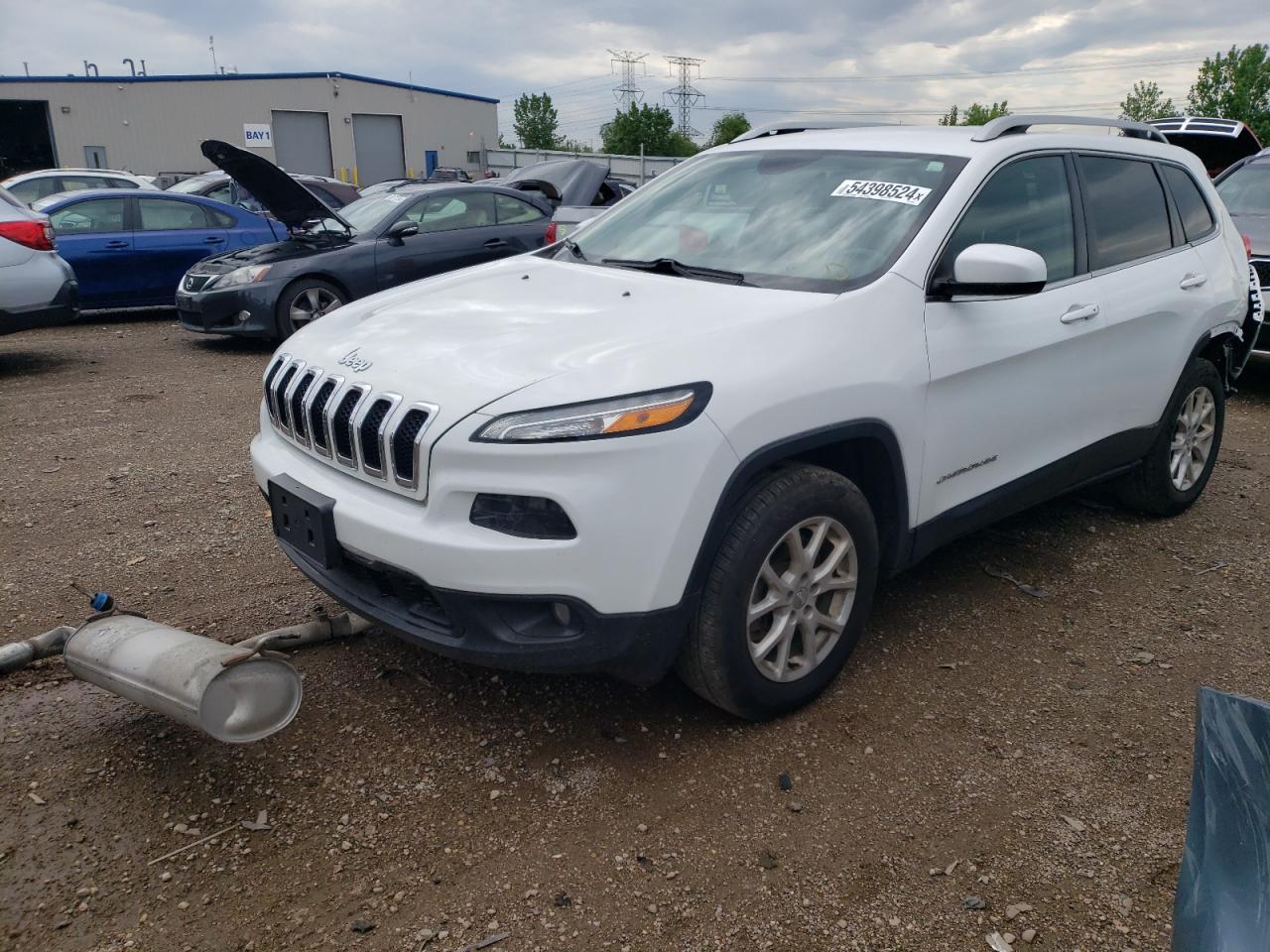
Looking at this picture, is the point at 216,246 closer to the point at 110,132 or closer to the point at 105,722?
the point at 105,722

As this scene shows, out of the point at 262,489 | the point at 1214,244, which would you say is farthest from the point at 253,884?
the point at 1214,244

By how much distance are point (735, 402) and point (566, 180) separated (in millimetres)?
10628

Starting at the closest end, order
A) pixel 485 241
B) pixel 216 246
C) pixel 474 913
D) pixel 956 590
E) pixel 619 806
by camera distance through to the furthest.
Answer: pixel 474 913 < pixel 619 806 < pixel 956 590 < pixel 485 241 < pixel 216 246

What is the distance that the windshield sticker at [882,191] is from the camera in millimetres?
3295

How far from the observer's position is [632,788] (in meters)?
2.72

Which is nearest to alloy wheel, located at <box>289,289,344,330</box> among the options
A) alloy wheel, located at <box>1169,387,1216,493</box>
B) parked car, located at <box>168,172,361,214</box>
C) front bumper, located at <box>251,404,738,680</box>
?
parked car, located at <box>168,172,361,214</box>

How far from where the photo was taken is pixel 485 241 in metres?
9.76

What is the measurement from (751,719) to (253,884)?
1.43 metres

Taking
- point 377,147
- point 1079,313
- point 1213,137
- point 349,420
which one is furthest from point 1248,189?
point 377,147

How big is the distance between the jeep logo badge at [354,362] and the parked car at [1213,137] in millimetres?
9111

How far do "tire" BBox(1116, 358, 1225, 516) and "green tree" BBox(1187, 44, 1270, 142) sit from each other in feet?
101

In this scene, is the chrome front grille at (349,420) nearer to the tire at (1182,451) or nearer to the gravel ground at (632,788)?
the gravel ground at (632,788)

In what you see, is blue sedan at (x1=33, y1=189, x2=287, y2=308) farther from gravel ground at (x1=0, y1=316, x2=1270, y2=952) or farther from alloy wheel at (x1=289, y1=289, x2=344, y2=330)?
gravel ground at (x1=0, y1=316, x2=1270, y2=952)

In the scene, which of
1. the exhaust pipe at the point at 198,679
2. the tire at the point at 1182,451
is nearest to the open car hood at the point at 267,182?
the exhaust pipe at the point at 198,679
